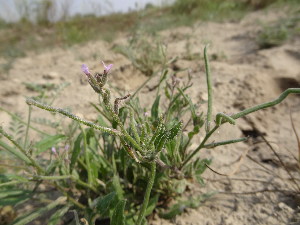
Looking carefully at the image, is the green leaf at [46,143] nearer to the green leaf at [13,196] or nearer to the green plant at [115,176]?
Result: the green plant at [115,176]

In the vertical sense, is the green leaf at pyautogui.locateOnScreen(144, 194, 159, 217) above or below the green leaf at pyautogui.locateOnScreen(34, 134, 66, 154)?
below

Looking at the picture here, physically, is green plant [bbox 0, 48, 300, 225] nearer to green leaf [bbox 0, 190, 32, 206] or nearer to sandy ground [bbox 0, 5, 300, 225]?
green leaf [bbox 0, 190, 32, 206]

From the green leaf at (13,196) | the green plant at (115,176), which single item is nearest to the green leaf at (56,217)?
the green plant at (115,176)

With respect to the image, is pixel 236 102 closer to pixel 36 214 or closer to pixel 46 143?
pixel 46 143

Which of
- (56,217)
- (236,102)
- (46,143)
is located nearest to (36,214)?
(56,217)

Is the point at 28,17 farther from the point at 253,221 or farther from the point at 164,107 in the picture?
the point at 253,221

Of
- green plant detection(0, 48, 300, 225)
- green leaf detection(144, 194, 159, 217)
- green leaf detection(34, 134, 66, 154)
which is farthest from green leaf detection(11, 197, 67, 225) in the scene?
green leaf detection(144, 194, 159, 217)

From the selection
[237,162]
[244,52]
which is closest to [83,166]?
[237,162]
